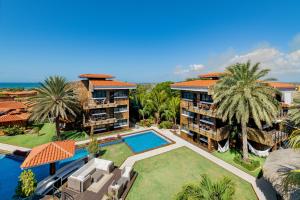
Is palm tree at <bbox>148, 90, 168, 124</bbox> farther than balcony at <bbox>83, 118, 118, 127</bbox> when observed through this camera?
Yes

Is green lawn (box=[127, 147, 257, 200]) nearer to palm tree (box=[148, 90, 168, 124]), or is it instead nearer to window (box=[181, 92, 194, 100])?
window (box=[181, 92, 194, 100])

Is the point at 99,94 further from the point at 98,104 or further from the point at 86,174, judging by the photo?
the point at 86,174

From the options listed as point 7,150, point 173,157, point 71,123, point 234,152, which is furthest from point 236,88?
point 7,150

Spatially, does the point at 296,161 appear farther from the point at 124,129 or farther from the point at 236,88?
the point at 124,129

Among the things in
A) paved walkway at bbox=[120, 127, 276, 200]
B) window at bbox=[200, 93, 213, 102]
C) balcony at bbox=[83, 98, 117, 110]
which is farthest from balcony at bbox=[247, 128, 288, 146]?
balcony at bbox=[83, 98, 117, 110]

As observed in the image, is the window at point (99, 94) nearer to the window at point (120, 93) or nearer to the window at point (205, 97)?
the window at point (120, 93)

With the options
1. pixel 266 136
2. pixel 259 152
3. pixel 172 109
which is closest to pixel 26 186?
pixel 266 136
